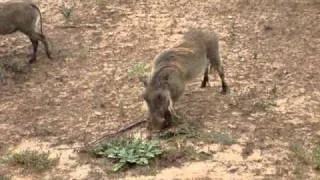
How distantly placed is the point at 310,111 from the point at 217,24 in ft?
9.05

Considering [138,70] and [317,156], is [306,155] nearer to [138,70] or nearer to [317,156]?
[317,156]

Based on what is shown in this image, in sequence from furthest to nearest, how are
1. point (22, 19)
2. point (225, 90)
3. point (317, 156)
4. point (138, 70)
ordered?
point (22, 19), point (138, 70), point (225, 90), point (317, 156)

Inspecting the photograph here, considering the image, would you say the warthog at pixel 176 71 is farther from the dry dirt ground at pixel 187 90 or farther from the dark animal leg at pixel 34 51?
the dark animal leg at pixel 34 51

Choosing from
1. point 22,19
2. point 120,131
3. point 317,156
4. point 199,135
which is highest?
point 22,19

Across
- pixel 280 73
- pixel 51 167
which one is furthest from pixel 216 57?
pixel 51 167

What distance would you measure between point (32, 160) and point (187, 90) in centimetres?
241

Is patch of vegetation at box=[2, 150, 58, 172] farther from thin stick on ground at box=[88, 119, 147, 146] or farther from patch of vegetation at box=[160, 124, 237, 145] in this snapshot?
patch of vegetation at box=[160, 124, 237, 145]

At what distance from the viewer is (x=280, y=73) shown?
8.68 metres

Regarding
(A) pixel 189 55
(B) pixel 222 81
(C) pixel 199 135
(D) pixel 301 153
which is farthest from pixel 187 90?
(D) pixel 301 153

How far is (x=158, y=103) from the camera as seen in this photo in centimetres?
736

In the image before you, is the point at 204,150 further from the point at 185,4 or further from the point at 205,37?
the point at 185,4

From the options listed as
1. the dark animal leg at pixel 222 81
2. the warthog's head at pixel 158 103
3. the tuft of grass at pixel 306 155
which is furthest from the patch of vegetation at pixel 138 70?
the tuft of grass at pixel 306 155

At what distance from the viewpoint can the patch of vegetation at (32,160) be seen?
6.95m

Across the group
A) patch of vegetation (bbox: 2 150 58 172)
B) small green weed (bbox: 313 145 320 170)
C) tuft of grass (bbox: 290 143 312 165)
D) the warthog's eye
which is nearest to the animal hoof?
the warthog's eye
